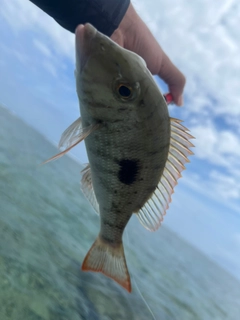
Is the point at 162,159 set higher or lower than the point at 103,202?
higher

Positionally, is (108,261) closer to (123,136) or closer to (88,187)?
(88,187)

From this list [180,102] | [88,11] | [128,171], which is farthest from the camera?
[180,102]

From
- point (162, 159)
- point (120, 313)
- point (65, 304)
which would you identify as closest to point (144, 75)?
point (162, 159)

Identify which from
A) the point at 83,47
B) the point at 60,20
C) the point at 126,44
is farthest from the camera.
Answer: the point at 126,44

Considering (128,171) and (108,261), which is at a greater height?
(128,171)

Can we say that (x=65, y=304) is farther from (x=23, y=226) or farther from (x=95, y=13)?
(x=95, y=13)

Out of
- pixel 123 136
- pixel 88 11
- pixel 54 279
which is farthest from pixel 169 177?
pixel 54 279

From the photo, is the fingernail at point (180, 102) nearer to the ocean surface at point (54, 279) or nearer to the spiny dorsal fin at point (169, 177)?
the spiny dorsal fin at point (169, 177)

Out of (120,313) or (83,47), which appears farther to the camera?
(120,313)
